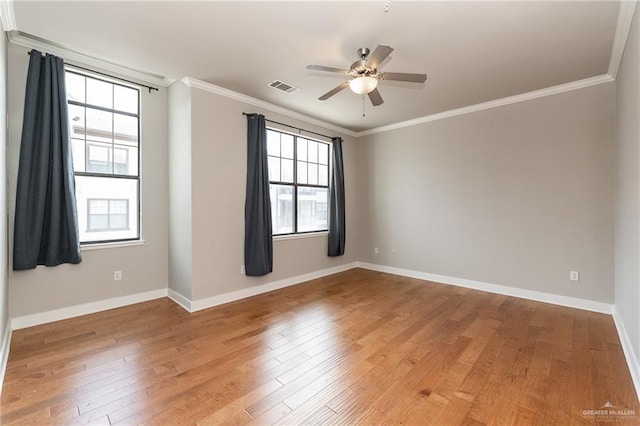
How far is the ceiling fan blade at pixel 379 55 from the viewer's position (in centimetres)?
213

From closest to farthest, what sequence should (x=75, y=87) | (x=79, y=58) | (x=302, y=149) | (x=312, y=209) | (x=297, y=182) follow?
(x=79, y=58)
(x=75, y=87)
(x=297, y=182)
(x=302, y=149)
(x=312, y=209)

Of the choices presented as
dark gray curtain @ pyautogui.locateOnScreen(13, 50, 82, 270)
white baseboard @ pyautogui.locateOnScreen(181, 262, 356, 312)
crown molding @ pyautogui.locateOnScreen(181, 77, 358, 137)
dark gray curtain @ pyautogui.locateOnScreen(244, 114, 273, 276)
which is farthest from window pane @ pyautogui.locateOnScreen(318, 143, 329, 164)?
dark gray curtain @ pyautogui.locateOnScreen(13, 50, 82, 270)

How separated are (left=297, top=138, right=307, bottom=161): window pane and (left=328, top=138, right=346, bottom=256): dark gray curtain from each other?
0.56 metres

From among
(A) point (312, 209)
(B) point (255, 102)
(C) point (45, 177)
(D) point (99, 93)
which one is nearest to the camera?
(C) point (45, 177)

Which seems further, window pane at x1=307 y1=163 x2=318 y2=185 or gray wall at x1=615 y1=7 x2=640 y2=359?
window pane at x1=307 y1=163 x2=318 y2=185

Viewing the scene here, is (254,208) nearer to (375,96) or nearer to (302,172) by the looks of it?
(302,172)

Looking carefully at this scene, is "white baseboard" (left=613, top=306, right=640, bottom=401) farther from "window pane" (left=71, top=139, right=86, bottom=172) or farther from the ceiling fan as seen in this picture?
"window pane" (left=71, top=139, right=86, bottom=172)

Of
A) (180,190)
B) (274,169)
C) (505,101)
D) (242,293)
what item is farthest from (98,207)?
(505,101)

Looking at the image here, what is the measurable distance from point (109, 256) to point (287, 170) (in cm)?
267

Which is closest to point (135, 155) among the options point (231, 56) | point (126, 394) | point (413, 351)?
point (231, 56)

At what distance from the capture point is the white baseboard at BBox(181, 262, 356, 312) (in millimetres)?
3518

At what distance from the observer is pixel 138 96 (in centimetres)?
372

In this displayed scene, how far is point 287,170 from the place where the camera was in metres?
4.78

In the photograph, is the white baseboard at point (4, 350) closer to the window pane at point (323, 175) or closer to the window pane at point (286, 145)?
the window pane at point (286, 145)
